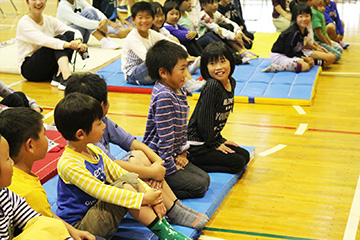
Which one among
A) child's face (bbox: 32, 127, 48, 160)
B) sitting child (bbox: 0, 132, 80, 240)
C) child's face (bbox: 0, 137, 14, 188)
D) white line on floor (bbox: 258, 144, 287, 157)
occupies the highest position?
child's face (bbox: 0, 137, 14, 188)

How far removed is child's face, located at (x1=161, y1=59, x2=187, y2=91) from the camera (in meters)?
3.40

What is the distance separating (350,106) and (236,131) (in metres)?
1.33

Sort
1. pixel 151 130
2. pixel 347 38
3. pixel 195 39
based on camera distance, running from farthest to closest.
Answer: pixel 347 38 → pixel 195 39 → pixel 151 130

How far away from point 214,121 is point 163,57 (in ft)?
2.16

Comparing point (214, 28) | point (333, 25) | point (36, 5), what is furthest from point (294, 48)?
point (36, 5)

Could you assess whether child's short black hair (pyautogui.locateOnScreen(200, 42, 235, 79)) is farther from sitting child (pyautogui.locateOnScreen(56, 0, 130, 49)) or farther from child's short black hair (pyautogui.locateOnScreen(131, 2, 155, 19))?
sitting child (pyautogui.locateOnScreen(56, 0, 130, 49))

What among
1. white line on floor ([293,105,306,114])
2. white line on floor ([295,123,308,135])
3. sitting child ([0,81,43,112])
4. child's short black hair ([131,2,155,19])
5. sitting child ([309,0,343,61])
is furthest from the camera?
sitting child ([309,0,343,61])

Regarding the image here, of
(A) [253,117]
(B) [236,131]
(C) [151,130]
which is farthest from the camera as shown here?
(A) [253,117]

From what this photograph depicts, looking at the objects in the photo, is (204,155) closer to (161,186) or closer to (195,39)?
(161,186)

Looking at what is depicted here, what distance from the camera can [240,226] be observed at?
3273mm

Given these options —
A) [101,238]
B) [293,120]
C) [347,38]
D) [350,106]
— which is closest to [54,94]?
[293,120]

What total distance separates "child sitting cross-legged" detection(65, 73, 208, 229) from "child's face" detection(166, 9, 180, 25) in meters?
3.59

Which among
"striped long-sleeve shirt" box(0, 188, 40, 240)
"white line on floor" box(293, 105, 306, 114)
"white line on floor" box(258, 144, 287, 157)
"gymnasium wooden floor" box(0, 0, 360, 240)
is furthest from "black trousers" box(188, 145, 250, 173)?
"striped long-sleeve shirt" box(0, 188, 40, 240)

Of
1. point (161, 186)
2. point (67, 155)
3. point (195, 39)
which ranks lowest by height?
point (195, 39)
